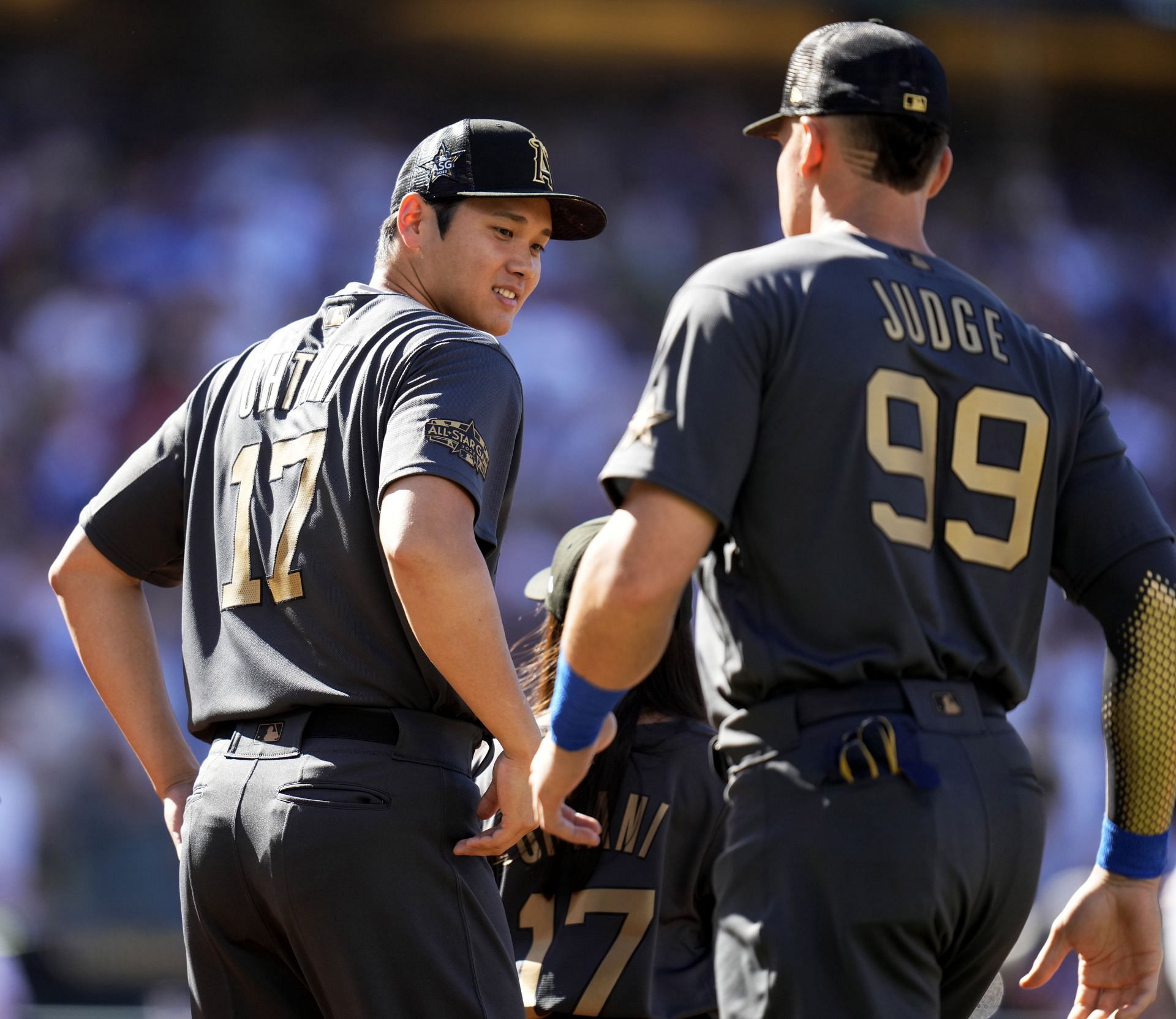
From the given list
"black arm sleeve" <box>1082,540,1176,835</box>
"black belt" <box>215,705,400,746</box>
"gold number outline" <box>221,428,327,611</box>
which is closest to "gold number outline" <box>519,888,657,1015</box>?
"black belt" <box>215,705,400,746</box>

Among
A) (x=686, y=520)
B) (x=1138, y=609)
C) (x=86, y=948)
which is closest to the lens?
(x=686, y=520)

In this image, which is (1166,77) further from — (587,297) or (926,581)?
(926,581)

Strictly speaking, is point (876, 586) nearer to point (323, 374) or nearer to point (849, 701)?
point (849, 701)

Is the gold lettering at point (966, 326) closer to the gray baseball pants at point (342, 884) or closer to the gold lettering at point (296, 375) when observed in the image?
the gray baseball pants at point (342, 884)

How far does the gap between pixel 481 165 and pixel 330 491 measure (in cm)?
83

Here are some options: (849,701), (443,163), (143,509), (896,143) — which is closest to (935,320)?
(896,143)

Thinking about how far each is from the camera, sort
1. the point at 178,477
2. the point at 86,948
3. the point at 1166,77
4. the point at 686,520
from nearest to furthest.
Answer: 1. the point at 686,520
2. the point at 178,477
3. the point at 86,948
4. the point at 1166,77

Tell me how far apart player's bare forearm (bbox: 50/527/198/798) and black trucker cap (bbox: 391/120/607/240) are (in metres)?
1.00

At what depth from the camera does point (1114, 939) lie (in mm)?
2352

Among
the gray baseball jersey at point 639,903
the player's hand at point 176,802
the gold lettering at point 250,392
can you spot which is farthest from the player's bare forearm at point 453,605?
the player's hand at point 176,802

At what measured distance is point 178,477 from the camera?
10.0 ft

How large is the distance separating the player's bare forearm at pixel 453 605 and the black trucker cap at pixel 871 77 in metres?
0.92

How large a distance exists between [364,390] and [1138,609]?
141 cm

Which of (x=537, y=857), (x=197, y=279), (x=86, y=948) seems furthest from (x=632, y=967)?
(x=197, y=279)
